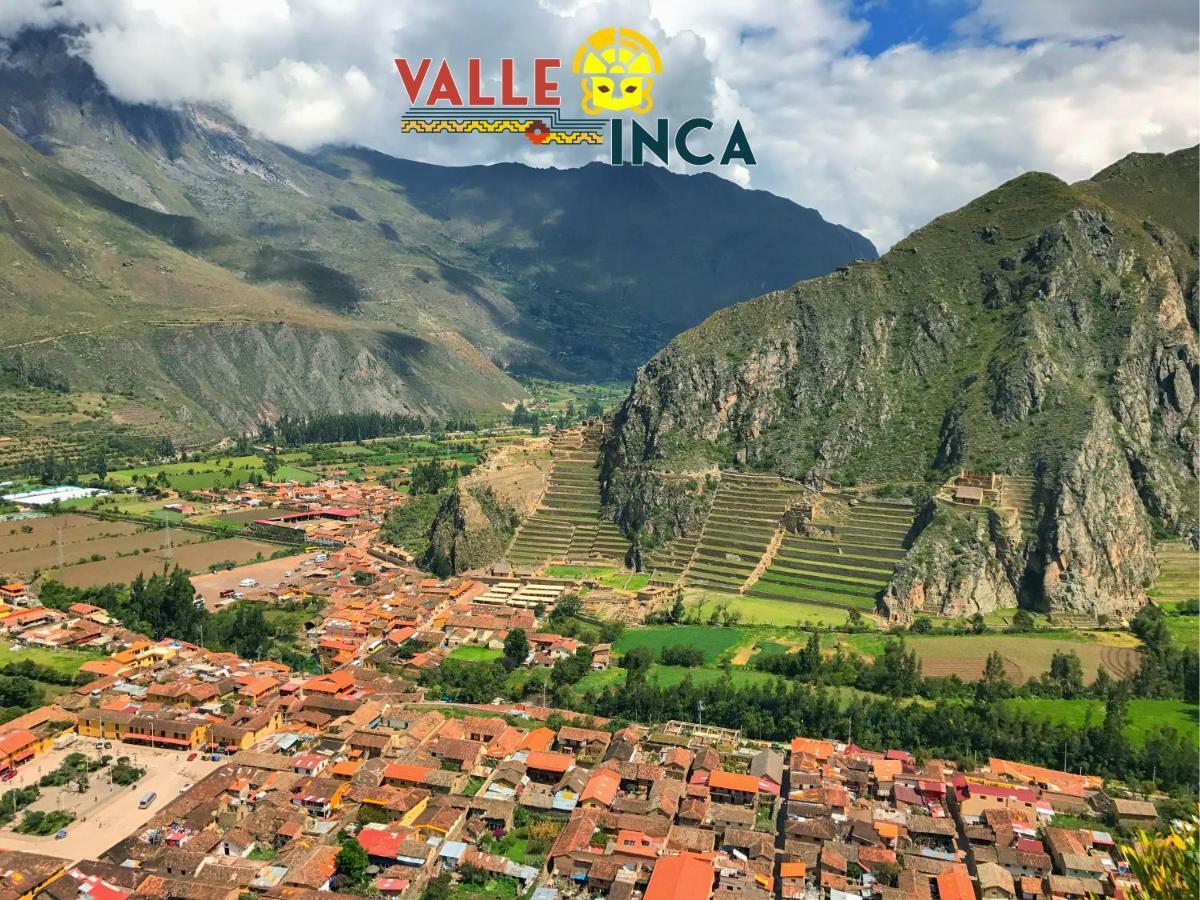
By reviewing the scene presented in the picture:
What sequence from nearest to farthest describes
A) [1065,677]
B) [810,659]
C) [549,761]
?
[549,761], [1065,677], [810,659]

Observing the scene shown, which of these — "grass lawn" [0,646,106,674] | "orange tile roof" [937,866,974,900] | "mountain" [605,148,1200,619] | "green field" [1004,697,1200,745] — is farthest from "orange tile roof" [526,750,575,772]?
"mountain" [605,148,1200,619]

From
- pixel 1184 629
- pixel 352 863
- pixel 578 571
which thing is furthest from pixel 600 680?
pixel 1184 629

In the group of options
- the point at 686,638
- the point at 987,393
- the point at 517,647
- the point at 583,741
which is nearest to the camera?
the point at 583,741

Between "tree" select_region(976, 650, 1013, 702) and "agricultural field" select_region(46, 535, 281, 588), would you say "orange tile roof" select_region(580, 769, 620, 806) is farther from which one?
"agricultural field" select_region(46, 535, 281, 588)

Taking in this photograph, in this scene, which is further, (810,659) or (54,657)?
(810,659)

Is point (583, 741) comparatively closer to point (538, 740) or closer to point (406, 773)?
point (538, 740)

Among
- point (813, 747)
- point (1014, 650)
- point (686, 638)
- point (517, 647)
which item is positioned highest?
point (1014, 650)

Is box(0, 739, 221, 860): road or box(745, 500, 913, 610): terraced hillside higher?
box(745, 500, 913, 610): terraced hillside
